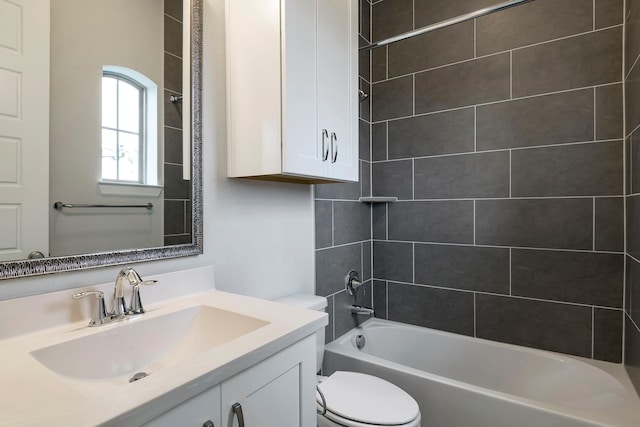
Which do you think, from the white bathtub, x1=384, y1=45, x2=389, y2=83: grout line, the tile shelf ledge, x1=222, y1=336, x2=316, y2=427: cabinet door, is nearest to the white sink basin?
x1=222, y1=336, x2=316, y2=427: cabinet door

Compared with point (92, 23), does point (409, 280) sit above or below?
below

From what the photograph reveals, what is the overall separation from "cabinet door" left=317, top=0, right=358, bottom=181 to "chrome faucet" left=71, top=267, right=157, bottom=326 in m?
0.83

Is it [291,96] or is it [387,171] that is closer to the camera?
[291,96]

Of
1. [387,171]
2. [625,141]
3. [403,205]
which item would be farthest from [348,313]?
[625,141]

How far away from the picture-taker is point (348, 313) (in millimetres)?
2061

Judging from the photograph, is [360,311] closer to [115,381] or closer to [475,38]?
[115,381]

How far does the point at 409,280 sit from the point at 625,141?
1.36 meters

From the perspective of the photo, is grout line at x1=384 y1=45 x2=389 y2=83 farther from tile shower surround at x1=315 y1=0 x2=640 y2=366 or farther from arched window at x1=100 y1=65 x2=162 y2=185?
arched window at x1=100 y1=65 x2=162 y2=185

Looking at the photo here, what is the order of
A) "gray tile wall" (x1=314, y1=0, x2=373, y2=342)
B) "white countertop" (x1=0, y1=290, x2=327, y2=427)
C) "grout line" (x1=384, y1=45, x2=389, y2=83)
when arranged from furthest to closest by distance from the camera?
1. "grout line" (x1=384, y1=45, x2=389, y2=83)
2. "gray tile wall" (x1=314, y1=0, x2=373, y2=342)
3. "white countertop" (x1=0, y1=290, x2=327, y2=427)

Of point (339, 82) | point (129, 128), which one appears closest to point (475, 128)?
point (339, 82)

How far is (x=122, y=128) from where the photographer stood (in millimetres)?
975

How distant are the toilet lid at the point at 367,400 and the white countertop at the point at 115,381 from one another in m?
0.57

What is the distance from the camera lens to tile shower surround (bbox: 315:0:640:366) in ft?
5.44

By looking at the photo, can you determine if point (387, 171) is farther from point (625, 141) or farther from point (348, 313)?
point (625, 141)
